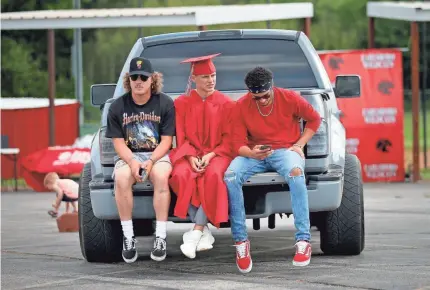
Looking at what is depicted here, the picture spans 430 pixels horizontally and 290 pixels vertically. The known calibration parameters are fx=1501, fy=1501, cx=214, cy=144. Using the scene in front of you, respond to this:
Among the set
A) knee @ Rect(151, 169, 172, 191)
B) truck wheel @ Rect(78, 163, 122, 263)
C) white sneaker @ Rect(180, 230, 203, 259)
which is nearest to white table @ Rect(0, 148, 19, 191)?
truck wheel @ Rect(78, 163, 122, 263)

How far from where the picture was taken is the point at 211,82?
432 inches

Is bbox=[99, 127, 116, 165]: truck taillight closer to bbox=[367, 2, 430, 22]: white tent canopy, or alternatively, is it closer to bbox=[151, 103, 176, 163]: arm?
bbox=[151, 103, 176, 163]: arm

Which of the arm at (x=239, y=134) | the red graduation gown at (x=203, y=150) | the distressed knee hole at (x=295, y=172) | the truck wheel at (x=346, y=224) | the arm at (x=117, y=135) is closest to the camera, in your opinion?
the distressed knee hole at (x=295, y=172)

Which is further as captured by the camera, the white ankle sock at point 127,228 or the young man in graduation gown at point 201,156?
the white ankle sock at point 127,228

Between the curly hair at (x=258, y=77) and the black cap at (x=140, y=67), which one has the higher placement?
the black cap at (x=140, y=67)

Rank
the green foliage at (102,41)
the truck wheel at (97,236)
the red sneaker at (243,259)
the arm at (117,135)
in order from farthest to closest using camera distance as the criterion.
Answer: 1. the green foliage at (102,41)
2. the truck wheel at (97,236)
3. the arm at (117,135)
4. the red sneaker at (243,259)

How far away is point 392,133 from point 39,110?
6828 millimetres

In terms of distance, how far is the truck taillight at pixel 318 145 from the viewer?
10.7 m

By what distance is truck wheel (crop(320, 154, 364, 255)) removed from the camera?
11.1 m

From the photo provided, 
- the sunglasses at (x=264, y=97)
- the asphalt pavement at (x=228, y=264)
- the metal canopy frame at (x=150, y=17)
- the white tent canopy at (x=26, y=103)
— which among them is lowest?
the asphalt pavement at (x=228, y=264)

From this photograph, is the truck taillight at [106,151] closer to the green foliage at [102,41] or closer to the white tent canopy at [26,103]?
the white tent canopy at [26,103]

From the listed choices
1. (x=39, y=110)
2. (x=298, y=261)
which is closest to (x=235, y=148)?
(x=298, y=261)

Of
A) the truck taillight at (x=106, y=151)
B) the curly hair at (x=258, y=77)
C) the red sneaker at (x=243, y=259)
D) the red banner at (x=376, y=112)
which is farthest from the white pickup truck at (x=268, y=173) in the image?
the red banner at (x=376, y=112)

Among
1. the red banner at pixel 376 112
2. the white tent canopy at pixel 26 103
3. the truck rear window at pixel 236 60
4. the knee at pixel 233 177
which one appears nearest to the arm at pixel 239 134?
the knee at pixel 233 177
